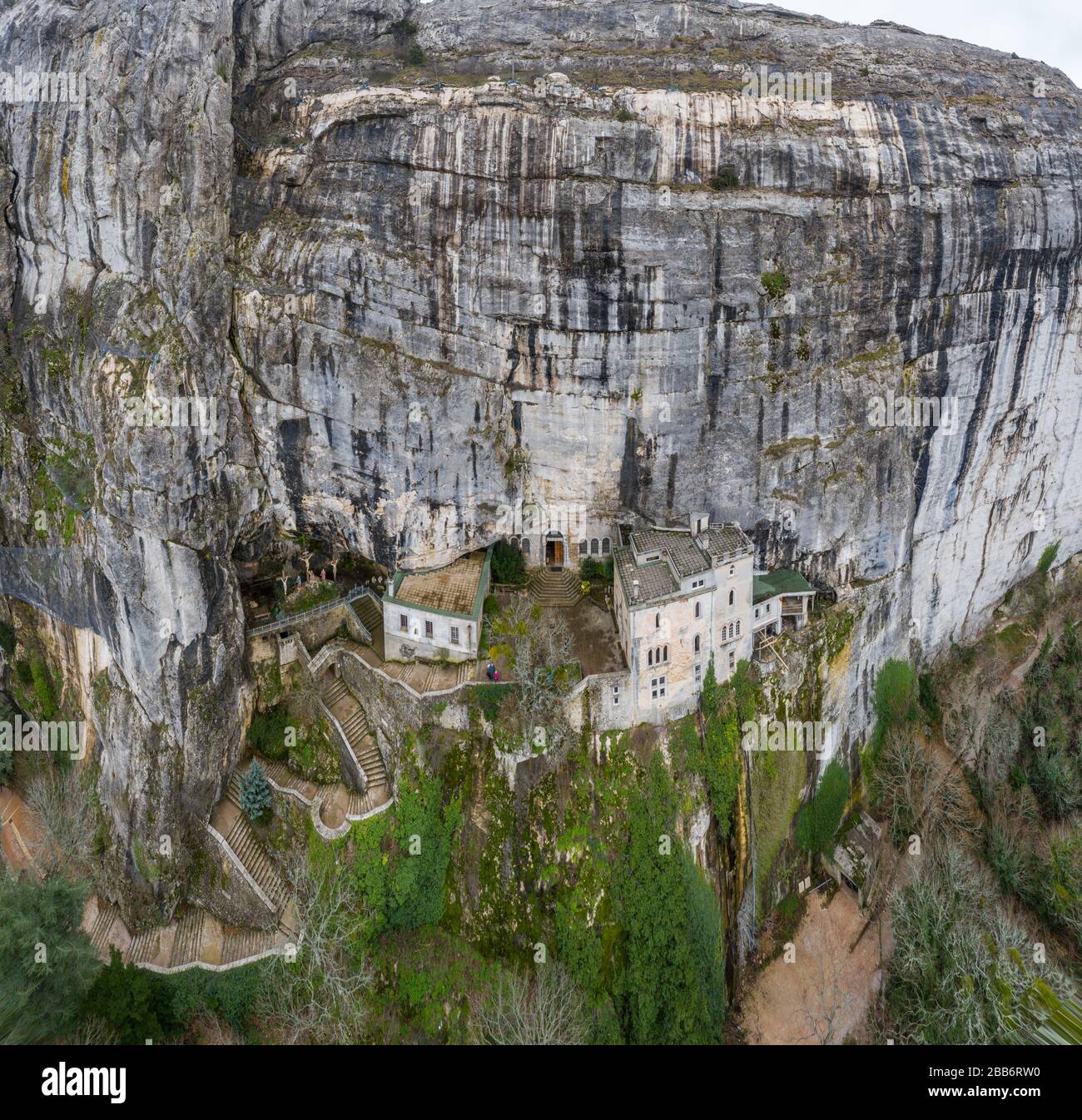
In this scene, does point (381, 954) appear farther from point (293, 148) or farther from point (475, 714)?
point (293, 148)

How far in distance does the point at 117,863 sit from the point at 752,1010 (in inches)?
950

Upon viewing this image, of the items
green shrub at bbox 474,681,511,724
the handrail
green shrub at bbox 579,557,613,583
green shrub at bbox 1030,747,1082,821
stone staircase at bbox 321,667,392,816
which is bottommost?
green shrub at bbox 1030,747,1082,821

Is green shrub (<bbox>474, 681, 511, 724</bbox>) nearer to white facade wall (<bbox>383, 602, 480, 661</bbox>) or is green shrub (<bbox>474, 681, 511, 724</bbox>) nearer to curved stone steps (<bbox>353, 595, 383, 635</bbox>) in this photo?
white facade wall (<bbox>383, 602, 480, 661</bbox>)

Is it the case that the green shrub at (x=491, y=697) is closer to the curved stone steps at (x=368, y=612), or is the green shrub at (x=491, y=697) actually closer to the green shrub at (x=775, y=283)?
the curved stone steps at (x=368, y=612)

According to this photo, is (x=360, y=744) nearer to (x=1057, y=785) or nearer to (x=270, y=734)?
(x=270, y=734)

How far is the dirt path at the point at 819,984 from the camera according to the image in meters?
33.5

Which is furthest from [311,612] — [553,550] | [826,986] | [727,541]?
[826,986]

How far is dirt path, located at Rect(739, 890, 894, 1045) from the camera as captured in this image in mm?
33500

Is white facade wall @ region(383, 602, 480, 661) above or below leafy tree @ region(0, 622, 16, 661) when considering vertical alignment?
above

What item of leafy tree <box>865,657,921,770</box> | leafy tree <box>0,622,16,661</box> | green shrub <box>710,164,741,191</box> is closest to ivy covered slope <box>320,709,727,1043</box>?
leafy tree <box>865,657,921,770</box>

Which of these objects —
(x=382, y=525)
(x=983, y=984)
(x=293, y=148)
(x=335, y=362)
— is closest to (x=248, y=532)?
(x=382, y=525)

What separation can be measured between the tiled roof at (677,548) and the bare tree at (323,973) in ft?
52.0

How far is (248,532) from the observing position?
35.7 metres

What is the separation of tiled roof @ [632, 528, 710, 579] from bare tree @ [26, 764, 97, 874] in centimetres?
2308
